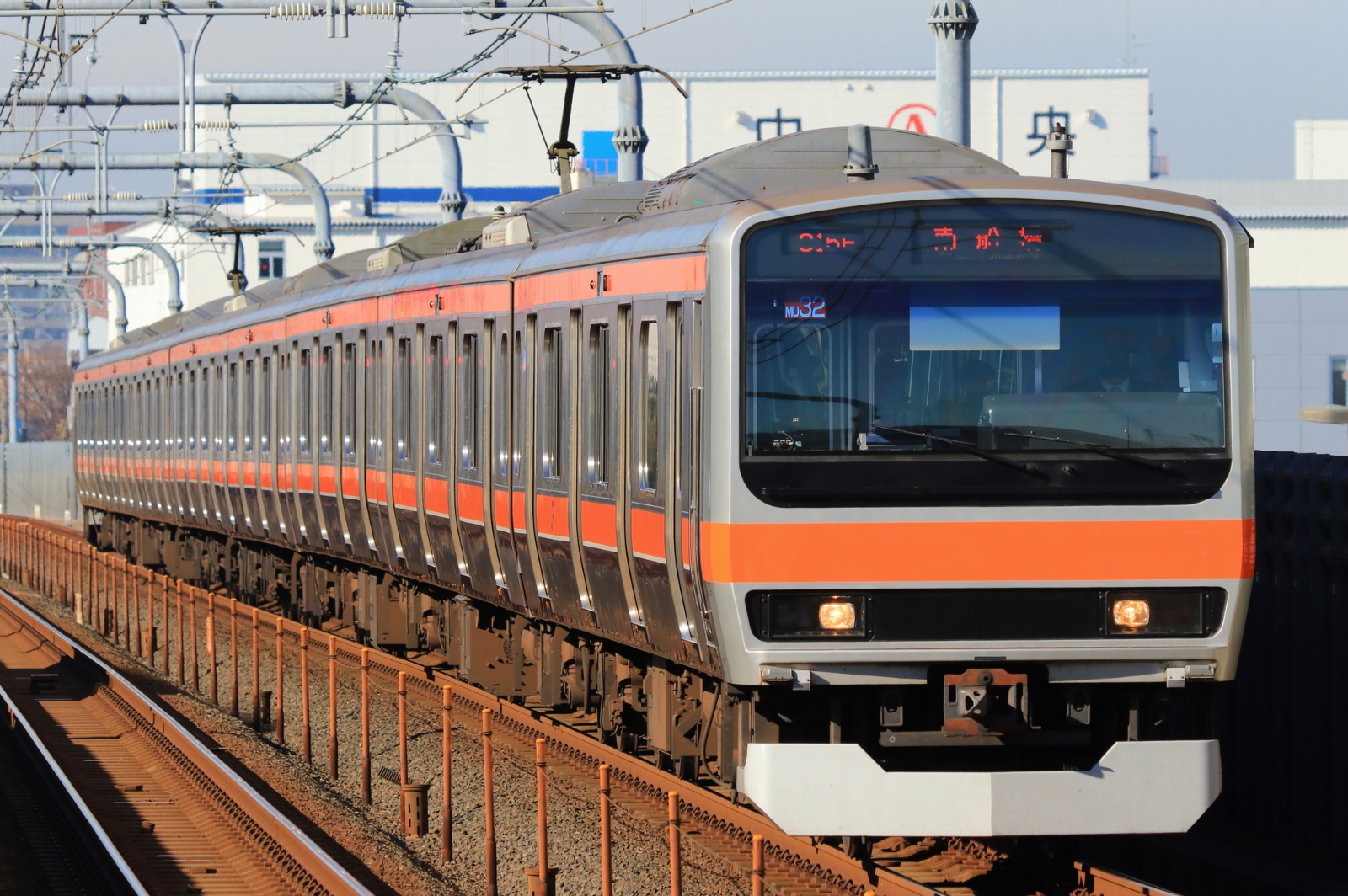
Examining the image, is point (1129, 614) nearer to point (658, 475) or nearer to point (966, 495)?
point (966, 495)

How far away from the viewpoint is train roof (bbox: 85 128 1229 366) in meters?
8.30

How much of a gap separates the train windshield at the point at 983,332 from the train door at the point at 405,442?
22.0ft

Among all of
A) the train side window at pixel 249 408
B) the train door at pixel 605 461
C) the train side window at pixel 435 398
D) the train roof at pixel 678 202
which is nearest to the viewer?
the train roof at pixel 678 202

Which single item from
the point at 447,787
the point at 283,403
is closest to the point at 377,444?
the point at 283,403

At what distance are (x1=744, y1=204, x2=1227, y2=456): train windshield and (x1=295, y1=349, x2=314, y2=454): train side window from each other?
1095 cm

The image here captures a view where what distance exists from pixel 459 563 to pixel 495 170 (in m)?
60.6

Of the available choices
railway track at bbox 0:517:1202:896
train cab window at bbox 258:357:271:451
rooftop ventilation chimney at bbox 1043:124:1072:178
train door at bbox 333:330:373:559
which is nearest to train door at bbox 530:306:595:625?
railway track at bbox 0:517:1202:896

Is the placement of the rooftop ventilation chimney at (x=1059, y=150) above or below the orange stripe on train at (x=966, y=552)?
above

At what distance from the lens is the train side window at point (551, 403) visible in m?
11.1

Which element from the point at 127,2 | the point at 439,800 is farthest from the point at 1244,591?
the point at 127,2

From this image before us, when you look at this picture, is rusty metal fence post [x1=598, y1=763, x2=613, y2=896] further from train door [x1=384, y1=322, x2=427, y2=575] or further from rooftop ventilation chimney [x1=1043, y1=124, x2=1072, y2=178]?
train door [x1=384, y1=322, x2=427, y2=575]

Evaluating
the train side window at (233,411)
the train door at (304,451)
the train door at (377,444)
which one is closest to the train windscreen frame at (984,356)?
the train door at (377,444)

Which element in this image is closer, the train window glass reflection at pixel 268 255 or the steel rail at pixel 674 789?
the steel rail at pixel 674 789

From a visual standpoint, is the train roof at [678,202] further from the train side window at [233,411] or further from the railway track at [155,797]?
the train side window at [233,411]
